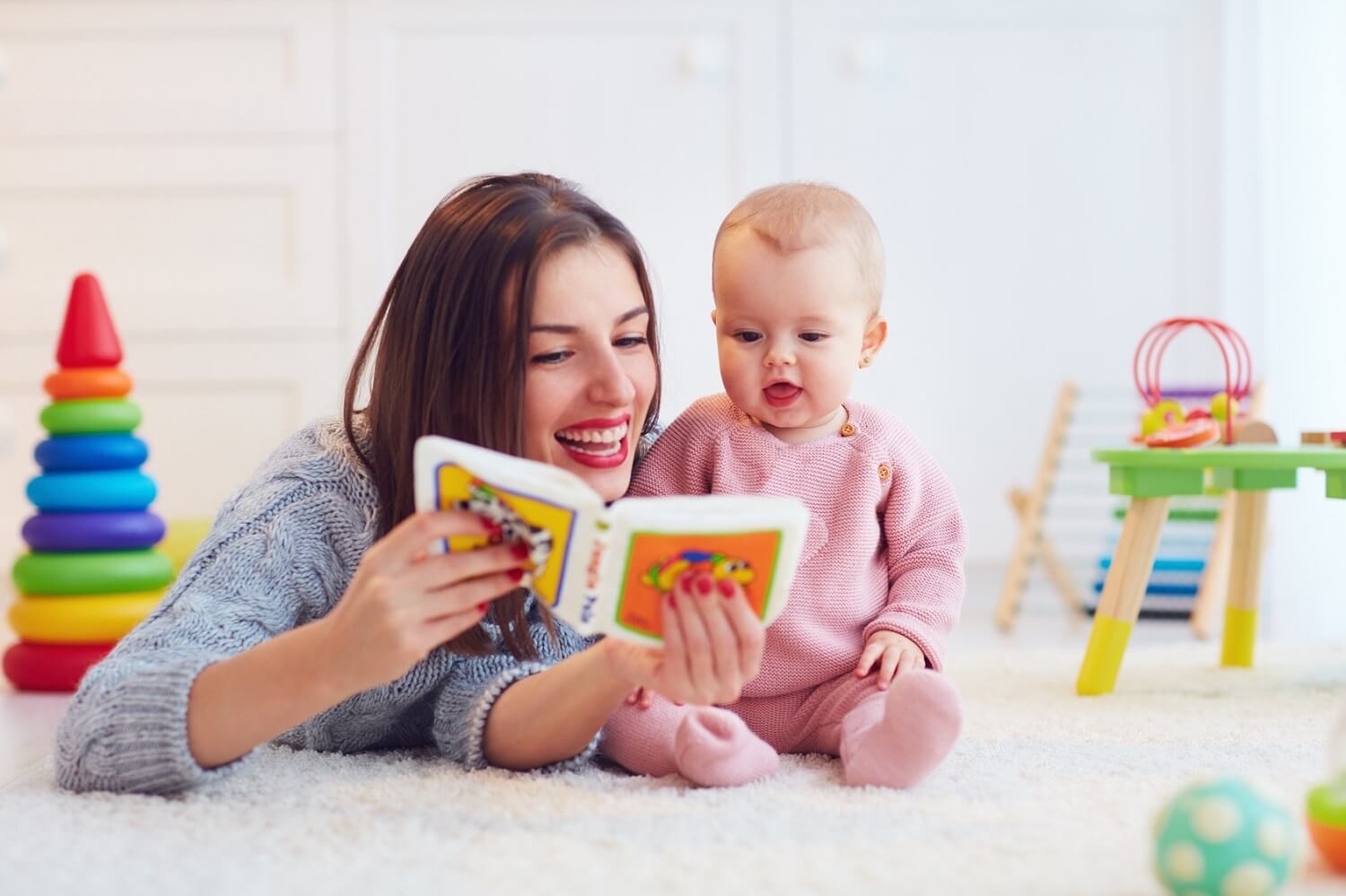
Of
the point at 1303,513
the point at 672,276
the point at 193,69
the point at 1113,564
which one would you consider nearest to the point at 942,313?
the point at 672,276

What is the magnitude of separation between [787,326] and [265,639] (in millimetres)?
472

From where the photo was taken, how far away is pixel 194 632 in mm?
982

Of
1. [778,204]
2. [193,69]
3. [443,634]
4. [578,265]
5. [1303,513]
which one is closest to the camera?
[443,634]

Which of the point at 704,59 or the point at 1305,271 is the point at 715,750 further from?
the point at 704,59

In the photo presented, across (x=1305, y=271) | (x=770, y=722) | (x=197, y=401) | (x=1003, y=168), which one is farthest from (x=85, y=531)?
(x=1305, y=271)

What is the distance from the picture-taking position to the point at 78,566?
180cm

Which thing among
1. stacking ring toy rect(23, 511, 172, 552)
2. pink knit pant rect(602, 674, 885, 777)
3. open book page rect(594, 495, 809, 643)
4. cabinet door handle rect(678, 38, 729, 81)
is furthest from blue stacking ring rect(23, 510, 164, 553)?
cabinet door handle rect(678, 38, 729, 81)

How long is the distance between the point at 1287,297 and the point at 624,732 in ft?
5.63

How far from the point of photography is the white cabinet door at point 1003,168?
2.62 metres

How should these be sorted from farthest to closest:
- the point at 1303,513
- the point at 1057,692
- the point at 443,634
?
1. the point at 1303,513
2. the point at 1057,692
3. the point at 443,634

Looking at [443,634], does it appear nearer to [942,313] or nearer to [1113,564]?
[1113,564]

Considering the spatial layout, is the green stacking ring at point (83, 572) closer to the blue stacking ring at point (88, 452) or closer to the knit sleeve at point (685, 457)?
the blue stacking ring at point (88, 452)

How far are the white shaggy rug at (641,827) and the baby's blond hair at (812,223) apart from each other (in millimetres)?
407

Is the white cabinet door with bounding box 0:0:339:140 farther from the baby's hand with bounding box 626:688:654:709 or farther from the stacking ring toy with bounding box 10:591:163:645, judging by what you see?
the baby's hand with bounding box 626:688:654:709
